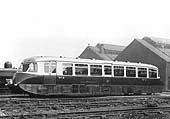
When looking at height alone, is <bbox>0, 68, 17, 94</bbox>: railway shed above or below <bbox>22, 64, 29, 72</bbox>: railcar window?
below

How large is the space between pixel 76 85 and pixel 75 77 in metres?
0.58

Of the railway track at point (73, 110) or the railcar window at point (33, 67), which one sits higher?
the railcar window at point (33, 67)

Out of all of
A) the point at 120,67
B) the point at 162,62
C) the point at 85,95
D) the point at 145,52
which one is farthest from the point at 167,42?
the point at 85,95

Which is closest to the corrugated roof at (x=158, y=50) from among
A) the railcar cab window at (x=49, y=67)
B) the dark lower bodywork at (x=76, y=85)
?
the dark lower bodywork at (x=76, y=85)

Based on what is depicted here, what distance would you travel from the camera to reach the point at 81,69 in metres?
19.6

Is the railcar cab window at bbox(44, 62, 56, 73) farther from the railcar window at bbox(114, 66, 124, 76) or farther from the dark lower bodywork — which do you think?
the railcar window at bbox(114, 66, 124, 76)

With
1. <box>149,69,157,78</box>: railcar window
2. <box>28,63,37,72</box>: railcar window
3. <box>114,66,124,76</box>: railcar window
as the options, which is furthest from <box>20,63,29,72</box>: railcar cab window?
<box>149,69,157,78</box>: railcar window

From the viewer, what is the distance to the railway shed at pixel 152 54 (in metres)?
39.6

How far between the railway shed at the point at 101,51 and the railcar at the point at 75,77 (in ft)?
121

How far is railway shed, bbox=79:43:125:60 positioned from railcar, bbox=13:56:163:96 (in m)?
36.8

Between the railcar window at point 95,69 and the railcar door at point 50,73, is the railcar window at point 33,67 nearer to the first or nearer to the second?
the railcar door at point 50,73

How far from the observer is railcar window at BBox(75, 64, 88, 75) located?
762 inches

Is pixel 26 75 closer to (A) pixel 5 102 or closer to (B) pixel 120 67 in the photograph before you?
(A) pixel 5 102

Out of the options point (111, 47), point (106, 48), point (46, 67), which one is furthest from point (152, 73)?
point (111, 47)
